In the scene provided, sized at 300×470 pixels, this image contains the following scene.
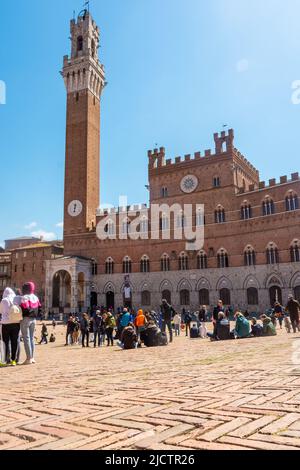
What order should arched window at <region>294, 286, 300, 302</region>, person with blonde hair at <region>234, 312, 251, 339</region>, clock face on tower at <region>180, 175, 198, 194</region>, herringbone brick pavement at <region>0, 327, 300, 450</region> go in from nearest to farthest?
herringbone brick pavement at <region>0, 327, 300, 450</region> → person with blonde hair at <region>234, 312, 251, 339</region> → arched window at <region>294, 286, 300, 302</region> → clock face on tower at <region>180, 175, 198, 194</region>

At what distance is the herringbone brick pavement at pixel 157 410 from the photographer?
257 centimetres

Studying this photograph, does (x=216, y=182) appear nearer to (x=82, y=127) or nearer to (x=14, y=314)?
(x=82, y=127)

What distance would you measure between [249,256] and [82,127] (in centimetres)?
2505

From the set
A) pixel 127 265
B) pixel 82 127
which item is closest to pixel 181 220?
pixel 127 265

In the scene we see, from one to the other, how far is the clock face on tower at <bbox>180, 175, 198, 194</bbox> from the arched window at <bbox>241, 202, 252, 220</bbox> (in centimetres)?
584

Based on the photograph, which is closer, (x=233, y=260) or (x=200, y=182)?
(x=233, y=260)

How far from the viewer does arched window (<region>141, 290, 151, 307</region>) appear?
3928cm

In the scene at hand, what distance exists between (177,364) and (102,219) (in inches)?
1457

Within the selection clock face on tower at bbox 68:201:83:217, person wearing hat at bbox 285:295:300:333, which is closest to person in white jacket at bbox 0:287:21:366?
person wearing hat at bbox 285:295:300:333

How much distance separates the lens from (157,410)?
340 cm

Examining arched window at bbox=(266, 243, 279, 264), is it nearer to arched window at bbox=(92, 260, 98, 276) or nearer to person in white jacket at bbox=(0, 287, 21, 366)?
arched window at bbox=(92, 260, 98, 276)

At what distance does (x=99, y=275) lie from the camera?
138ft
